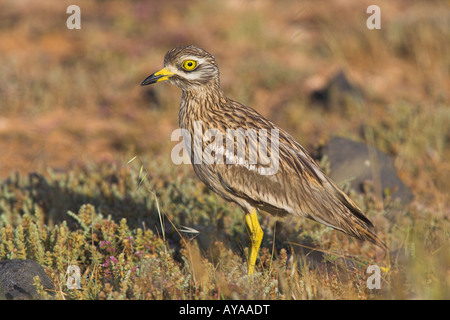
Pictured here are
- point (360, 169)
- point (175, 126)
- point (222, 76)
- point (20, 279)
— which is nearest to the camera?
point (20, 279)

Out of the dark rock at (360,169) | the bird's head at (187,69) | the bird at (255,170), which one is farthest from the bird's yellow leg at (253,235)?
the dark rock at (360,169)

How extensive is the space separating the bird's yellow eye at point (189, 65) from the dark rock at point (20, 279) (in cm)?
207

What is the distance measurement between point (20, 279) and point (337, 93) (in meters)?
7.36

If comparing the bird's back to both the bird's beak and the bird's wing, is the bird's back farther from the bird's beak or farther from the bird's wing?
the bird's beak

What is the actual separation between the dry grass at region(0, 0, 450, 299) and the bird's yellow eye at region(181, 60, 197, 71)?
803 mm

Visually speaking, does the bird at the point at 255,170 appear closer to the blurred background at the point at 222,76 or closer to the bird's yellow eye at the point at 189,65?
the bird's yellow eye at the point at 189,65

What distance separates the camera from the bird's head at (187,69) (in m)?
4.43

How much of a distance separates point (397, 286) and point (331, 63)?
9.90m

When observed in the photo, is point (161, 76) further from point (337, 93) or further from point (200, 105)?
point (337, 93)

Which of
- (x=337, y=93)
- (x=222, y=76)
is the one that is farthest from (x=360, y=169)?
(x=222, y=76)

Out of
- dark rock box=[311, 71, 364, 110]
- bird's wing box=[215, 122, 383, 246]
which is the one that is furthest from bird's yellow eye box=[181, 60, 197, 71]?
dark rock box=[311, 71, 364, 110]

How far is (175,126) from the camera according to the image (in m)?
9.96

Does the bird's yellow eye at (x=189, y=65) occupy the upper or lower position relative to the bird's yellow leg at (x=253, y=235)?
upper
